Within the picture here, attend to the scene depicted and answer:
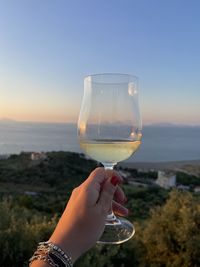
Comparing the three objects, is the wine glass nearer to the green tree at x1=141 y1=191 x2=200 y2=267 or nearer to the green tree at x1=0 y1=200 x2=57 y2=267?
the green tree at x1=0 y1=200 x2=57 y2=267

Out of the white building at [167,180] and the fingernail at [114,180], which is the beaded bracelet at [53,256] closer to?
the fingernail at [114,180]

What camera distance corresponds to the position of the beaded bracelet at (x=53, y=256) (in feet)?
3.40

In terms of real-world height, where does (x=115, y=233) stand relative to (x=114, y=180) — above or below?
below

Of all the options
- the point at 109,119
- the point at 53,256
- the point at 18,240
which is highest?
the point at 109,119

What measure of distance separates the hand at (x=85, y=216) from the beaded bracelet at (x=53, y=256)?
2cm

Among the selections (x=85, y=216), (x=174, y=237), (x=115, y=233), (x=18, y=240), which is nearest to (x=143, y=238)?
(x=174, y=237)

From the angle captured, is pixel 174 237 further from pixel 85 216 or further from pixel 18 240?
pixel 85 216

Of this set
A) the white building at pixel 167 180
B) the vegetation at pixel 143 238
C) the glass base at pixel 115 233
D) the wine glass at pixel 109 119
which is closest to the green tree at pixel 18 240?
the vegetation at pixel 143 238

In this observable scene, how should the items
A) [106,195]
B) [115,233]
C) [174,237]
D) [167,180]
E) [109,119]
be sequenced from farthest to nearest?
1. [167,180]
2. [174,237]
3. [115,233]
4. [109,119]
5. [106,195]

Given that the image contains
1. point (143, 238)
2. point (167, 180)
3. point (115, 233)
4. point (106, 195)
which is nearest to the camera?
point (106, 195)

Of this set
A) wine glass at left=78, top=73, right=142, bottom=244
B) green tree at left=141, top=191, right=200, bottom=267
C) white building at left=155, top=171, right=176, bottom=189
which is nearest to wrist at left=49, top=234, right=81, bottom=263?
wine glass at left=78, top=73, right=142, bottom=244

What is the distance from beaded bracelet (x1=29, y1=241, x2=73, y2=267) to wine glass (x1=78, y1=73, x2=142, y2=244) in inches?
15.8

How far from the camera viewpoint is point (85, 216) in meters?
1.13

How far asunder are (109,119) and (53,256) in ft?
1.73
